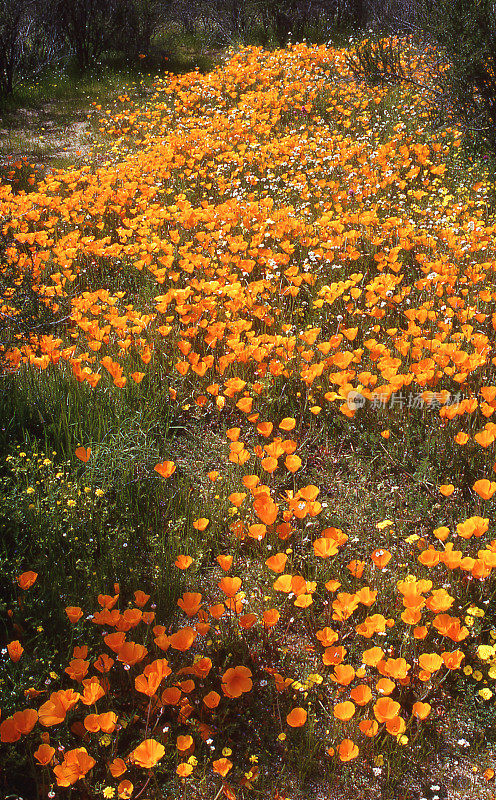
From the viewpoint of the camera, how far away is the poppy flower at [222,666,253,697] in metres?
1.82

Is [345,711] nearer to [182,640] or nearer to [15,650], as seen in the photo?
[182,640]

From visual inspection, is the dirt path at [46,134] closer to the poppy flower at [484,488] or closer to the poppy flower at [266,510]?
the poppy flower at [266,510]

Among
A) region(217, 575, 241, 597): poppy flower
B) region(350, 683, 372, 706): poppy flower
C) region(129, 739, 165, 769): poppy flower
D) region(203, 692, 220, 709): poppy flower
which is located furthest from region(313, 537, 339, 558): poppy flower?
region(129, 739, 165, 769): poppy flower

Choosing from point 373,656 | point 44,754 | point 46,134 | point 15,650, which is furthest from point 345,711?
point 46,134

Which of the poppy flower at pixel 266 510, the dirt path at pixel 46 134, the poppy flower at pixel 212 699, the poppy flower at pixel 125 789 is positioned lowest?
the poppy flower at pixel 125 789

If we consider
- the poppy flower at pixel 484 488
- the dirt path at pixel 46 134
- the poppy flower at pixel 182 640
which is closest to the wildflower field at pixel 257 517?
the poppy flower at pixel 182 640

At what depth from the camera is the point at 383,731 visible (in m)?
1.88

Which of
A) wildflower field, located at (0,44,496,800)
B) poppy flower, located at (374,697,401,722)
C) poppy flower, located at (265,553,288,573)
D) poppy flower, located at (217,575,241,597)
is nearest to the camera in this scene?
poppy flower, located at (374,697,401,722)

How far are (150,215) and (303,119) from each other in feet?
11.1

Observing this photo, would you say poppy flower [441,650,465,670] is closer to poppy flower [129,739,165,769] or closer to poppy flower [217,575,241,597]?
poppy flower [217,575,241,597]

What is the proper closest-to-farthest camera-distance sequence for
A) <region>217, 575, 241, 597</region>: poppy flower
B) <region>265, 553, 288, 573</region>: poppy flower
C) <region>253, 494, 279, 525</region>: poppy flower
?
<region>217, 575, 241, 597</region>: poppy flower
<region>265, 553, 288, 573</region>: poppy flower
<region>253, 494, 279, 525</region>: poppy flower

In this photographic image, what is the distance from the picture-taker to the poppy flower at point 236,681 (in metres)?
1.82

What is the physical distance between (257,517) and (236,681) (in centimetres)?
87

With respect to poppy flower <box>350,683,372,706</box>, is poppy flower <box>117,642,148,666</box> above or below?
above
